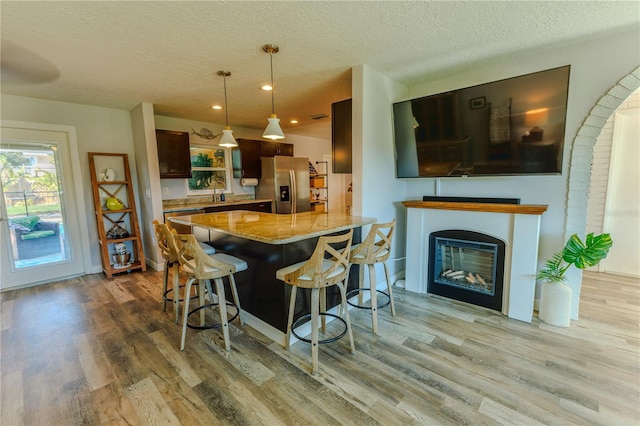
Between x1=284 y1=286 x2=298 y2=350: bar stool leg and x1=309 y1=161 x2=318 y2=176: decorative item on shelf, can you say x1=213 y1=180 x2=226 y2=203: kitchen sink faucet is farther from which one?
x1=284 y1=286 x2=298 y2=350: bar stool leg

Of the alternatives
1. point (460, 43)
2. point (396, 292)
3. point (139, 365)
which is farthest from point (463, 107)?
point (139, 365)

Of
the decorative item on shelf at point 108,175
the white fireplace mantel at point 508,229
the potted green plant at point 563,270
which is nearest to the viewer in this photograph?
the potted green plant at point 563,270

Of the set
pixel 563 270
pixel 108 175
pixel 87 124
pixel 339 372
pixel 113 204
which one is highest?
pixel 87 124

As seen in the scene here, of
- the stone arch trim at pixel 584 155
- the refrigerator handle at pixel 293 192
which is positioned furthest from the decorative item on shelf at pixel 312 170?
the stone arch trim at pixel 584 155

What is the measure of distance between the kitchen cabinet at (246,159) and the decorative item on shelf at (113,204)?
6.46 ft

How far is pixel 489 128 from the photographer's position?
2699 mm

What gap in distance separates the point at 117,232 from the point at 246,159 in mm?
2395

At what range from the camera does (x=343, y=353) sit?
2152mm

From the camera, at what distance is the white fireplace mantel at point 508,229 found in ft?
8.32

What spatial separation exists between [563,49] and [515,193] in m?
1.31

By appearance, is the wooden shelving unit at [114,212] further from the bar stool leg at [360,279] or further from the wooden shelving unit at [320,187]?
the wooden shelving unit at [320,187]

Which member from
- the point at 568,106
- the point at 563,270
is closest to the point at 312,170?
the point at 568,106

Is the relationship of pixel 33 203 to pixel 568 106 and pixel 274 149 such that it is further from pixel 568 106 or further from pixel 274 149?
pixel 568 106

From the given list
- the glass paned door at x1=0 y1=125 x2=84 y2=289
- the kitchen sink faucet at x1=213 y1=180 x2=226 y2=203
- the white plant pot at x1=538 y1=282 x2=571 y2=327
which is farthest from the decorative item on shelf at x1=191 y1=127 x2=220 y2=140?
the white plant pot at x1=538 y1=282 x2=571 y2=327
